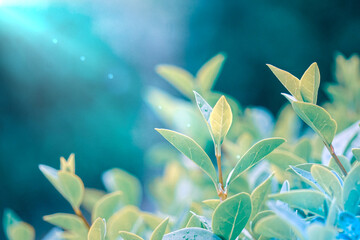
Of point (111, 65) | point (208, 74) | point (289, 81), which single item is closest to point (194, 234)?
point (289, 81)

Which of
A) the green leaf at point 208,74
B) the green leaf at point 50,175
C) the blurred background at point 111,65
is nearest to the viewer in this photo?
the green leaf at point 50,175

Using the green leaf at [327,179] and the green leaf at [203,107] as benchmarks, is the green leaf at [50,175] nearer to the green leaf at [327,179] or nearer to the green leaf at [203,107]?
the green leaf at [203,107]

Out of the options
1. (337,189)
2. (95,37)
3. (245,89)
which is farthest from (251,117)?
(95,37)

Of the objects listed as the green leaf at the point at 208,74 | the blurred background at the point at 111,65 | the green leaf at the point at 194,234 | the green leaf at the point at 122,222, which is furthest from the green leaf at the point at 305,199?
the blurred background at the point at 111,65

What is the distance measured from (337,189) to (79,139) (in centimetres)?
380

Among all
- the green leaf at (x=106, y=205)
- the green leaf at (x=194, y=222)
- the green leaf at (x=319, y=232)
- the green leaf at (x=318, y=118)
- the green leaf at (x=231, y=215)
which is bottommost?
the green leaf at (x=106, y=205)

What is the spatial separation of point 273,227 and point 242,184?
43 cm

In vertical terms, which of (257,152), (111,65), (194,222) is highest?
(111,65)

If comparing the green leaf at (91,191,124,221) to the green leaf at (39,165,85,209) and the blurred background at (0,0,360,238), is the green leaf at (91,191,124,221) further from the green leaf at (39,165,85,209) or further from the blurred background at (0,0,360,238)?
the blurred background at (0,0,360,238)

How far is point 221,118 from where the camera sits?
48 cm

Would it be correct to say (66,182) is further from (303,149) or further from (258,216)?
(303,149)

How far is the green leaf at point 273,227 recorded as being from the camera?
378 mm

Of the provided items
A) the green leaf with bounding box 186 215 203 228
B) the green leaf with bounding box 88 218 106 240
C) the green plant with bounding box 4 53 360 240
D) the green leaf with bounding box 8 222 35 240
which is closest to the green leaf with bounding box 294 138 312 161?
the green plant with bounding box 4 53 360 240

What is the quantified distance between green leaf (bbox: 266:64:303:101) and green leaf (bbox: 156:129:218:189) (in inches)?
6.2
